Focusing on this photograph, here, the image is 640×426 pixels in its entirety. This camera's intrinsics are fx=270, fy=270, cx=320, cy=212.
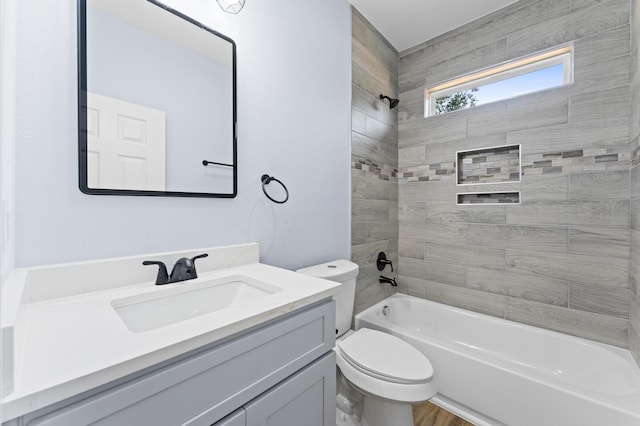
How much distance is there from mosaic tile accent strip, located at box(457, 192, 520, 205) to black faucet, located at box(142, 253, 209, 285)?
2000mm

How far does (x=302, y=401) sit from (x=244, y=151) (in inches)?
41.3

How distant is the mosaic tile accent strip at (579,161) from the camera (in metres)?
1.59

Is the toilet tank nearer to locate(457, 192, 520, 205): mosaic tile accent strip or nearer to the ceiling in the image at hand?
locate(457, 192, 520, 205): mosaic tile accent strip

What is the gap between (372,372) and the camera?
4.18ft

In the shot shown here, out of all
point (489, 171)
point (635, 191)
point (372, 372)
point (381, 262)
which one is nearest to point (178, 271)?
point (372, 372)

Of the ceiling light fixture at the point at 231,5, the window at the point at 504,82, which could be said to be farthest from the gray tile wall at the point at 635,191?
the ceiling light fixture at the point at 231,5

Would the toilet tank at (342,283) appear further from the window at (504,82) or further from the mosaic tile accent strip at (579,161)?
the window at (504,82)

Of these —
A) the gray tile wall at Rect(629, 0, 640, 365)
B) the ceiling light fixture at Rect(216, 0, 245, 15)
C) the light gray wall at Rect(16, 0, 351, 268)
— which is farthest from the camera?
the gray tile wall at Rect(629, 0, 640, 365)

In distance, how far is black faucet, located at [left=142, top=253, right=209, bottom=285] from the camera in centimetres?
95

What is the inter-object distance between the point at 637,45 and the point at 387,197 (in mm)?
1616

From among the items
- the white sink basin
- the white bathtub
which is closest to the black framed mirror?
the white sink basin

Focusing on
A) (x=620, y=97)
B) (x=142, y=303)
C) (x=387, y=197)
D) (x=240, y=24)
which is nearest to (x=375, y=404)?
(x=142, y=303)

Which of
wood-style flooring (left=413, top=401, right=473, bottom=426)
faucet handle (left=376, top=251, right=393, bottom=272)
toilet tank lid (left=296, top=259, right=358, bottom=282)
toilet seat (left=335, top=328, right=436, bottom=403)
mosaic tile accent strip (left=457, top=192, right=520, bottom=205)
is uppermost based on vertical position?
mosaic tile accent strip (left=457, top=192, right=520, bottom=205)

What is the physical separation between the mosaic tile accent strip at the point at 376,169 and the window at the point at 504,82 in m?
0.57
